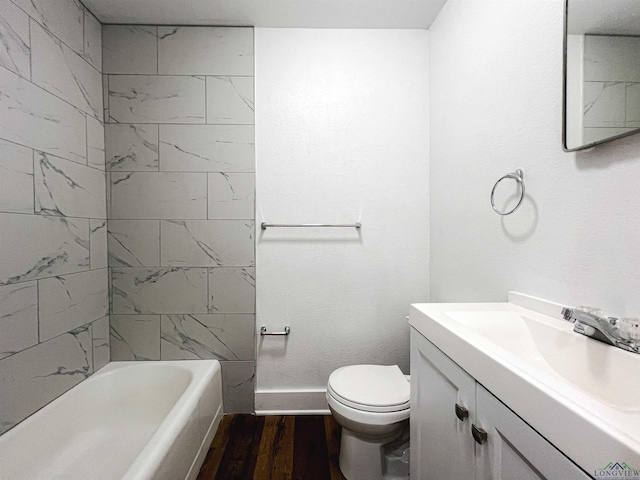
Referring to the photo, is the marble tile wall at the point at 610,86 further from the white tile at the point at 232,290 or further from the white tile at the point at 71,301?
the white tile at the point at 71,301

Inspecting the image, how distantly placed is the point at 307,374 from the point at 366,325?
0.49 meters

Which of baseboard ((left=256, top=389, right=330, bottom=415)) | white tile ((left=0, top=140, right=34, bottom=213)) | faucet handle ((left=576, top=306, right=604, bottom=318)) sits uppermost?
white tile ((left=0, top=140, right=34, bottom=213))

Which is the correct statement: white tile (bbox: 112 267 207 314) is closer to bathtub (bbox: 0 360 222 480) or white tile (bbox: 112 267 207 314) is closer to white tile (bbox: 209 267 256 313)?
white tile (bbox: 209 267 256 313)

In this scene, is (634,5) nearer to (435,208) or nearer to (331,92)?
(435,208)

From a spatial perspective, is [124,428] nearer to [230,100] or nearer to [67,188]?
[67,188]

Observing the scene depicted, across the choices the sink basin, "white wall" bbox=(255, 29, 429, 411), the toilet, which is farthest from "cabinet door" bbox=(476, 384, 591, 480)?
"white wall" bbox=(255, 29, 429, 411)

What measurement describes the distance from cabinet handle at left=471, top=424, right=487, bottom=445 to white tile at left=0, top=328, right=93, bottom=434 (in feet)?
5.48

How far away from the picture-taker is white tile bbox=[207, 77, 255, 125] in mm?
1980

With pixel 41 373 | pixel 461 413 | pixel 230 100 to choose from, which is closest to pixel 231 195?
pixel 230 100

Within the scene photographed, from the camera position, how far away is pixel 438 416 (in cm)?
100

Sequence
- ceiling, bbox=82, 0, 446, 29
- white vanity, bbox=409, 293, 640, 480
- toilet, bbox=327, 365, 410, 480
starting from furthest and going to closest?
ceiling, bbox=82, 0, 446, 29
toilet, bbox=327, 365, 410, 480
white vanity, bbox=409, 293, 640, 480

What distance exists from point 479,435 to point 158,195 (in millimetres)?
1968

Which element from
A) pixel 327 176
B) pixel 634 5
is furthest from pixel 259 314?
pixel 634 5

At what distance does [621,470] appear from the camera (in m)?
0.43
